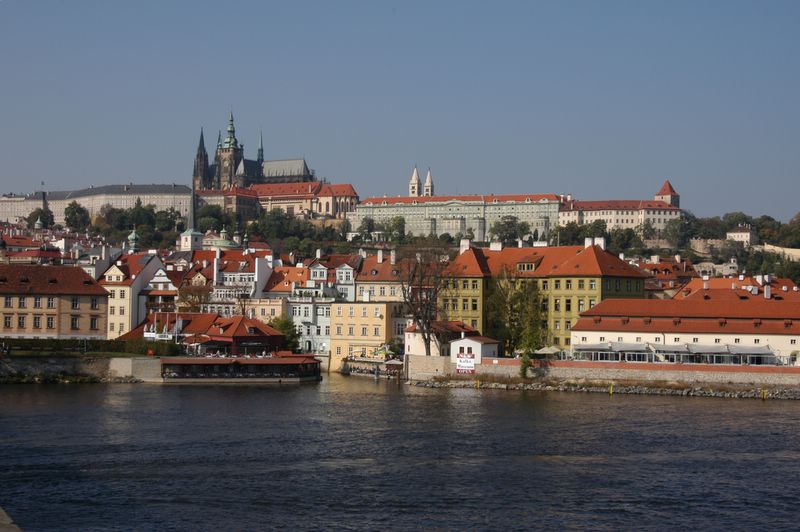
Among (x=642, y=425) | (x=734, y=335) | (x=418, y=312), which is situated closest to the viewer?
(x=642, y=425)

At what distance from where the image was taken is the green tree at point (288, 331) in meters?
65.6

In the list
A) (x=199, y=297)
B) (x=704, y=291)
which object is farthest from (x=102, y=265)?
(x=704, y=291)

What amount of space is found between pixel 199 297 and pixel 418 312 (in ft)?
55.9

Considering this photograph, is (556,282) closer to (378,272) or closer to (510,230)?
(378,272)

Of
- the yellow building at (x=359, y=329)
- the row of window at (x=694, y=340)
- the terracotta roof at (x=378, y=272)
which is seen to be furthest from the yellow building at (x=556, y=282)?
the row of window at (x=694, y=340)

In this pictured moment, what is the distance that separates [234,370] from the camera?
58.0 m

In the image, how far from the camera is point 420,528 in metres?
27.1

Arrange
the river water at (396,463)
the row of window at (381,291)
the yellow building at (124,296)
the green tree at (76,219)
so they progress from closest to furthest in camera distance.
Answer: the river water at (396,463) → the yellow building at (124,296) → the row of window at (381,291) → the green tree at (76,219)

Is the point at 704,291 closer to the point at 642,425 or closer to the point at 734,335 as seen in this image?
the point at 734,335

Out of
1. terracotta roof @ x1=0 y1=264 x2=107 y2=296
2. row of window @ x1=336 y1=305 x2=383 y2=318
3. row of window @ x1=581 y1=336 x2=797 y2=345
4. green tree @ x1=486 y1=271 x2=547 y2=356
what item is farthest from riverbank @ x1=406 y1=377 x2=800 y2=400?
terracotta roof @ x1=0 y1=264 x2=107 y2=296

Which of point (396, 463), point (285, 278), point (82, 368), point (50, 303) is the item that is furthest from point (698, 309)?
point (50, 303)

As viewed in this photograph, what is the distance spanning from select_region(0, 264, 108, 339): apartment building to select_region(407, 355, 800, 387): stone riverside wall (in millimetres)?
18878

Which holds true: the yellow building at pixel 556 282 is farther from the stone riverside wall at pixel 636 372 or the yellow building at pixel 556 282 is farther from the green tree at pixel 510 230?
the green tree at pixel 510 230

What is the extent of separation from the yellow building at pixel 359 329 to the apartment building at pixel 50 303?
12.6 meters
